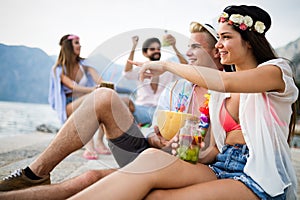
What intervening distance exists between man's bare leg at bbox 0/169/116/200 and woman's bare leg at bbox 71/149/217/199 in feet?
0.81

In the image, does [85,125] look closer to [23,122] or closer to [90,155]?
[90,155]

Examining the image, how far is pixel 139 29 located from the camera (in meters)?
1.14

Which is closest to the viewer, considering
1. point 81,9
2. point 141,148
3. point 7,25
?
point 141,148

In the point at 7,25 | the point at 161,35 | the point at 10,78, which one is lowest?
the point at 10,78

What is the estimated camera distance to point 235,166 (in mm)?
1166

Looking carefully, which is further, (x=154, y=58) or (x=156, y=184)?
(x=154, y=58)

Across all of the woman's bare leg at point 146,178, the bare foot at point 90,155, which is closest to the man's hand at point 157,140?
the woman's bare leg at point 146,178

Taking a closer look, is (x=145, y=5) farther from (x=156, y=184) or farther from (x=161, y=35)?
(x=156, y=184)

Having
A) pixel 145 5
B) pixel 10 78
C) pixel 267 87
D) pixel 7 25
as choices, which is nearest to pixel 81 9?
pixel 145 5

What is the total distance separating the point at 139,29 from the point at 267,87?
46cm

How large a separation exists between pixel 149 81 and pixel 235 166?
42 centimetres

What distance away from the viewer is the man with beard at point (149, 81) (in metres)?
1.19

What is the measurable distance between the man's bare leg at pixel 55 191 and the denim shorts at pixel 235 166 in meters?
0.47

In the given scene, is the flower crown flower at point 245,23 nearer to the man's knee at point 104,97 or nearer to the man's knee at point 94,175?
the man's knee at point 104,97
